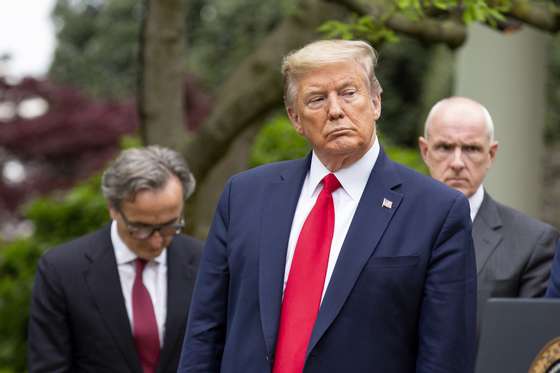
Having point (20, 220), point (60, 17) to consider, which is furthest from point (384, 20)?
point (60, 17)

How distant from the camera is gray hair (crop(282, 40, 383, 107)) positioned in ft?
12.7

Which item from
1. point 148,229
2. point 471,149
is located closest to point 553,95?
point 471,149

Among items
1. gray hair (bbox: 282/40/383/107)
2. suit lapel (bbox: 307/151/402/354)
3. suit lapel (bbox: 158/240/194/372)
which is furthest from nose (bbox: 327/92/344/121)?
suit lapel (bbox: 158/240/194/372)

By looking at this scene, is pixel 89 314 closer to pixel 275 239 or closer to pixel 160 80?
pixel 275 239

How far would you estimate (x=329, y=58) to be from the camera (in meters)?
3.86

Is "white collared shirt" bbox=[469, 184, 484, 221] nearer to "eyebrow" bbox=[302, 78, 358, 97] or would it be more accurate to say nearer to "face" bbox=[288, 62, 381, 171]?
"face" bbox=[288, 62, 381, 171]

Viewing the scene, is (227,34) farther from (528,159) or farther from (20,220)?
(528,159)

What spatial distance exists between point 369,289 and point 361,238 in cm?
17

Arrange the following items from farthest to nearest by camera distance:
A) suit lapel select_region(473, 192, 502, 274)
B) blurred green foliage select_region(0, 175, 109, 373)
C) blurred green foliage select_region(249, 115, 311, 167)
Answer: blurred green foliage select_region(0, 175, 109, 373) < blurred green foliage select_region(249, 115, 311, 167) < suit lapel select_region(473, 192, 502, 274)

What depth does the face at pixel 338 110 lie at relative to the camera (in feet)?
12.6

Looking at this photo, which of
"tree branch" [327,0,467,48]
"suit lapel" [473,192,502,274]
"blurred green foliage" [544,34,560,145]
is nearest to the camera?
"suit lapel" [473,192,502,274]

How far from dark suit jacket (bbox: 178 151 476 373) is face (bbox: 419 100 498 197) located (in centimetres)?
123

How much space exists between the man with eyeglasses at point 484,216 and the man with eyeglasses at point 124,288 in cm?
124

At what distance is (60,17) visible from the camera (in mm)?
23703
